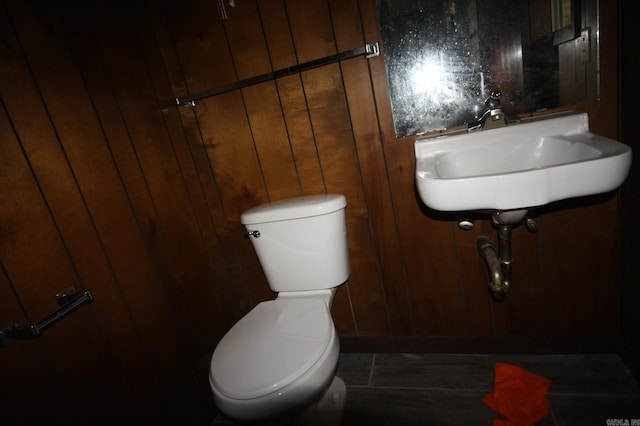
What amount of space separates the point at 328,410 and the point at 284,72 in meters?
1.33

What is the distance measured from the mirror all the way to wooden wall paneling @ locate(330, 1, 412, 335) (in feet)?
0.30

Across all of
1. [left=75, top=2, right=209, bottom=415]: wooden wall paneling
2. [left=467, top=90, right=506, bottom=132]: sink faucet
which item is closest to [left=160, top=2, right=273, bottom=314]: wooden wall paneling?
[left=75, top=2, right=209, bottom=415]: wooden wall paneling

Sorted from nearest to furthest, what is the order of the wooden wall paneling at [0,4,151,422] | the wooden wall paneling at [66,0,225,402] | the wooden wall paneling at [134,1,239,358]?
1. the wooden wall paneling at [0,4,151,422]
2. the wooden wall paneling at [66,0,225,402]
3. the wooden wall paneling at [134,1,239,358]

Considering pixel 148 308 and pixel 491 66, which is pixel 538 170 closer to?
pixel 491 66

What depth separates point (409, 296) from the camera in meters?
1.27

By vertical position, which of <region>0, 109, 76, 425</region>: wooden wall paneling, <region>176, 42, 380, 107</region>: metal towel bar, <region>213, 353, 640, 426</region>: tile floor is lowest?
<region>213, 353, 640, 426</region>: tile floor

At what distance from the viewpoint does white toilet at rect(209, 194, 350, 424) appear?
0.75 m

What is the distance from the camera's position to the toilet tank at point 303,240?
1073 millimetres

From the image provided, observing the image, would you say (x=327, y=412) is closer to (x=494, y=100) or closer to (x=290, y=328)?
(x=290, y=328)

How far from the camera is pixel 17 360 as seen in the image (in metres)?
0.69

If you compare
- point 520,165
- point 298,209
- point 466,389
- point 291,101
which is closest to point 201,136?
point 291,101

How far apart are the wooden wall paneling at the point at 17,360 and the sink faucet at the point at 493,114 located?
1321 millimetres

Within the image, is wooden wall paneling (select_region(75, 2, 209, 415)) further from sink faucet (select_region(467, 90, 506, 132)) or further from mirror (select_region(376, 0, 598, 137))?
sink faucet (select_region(467, 90, 506, 132))

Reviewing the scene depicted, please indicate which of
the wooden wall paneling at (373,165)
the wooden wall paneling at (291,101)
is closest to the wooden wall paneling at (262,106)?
the wooden wall paneling at (291,101)
